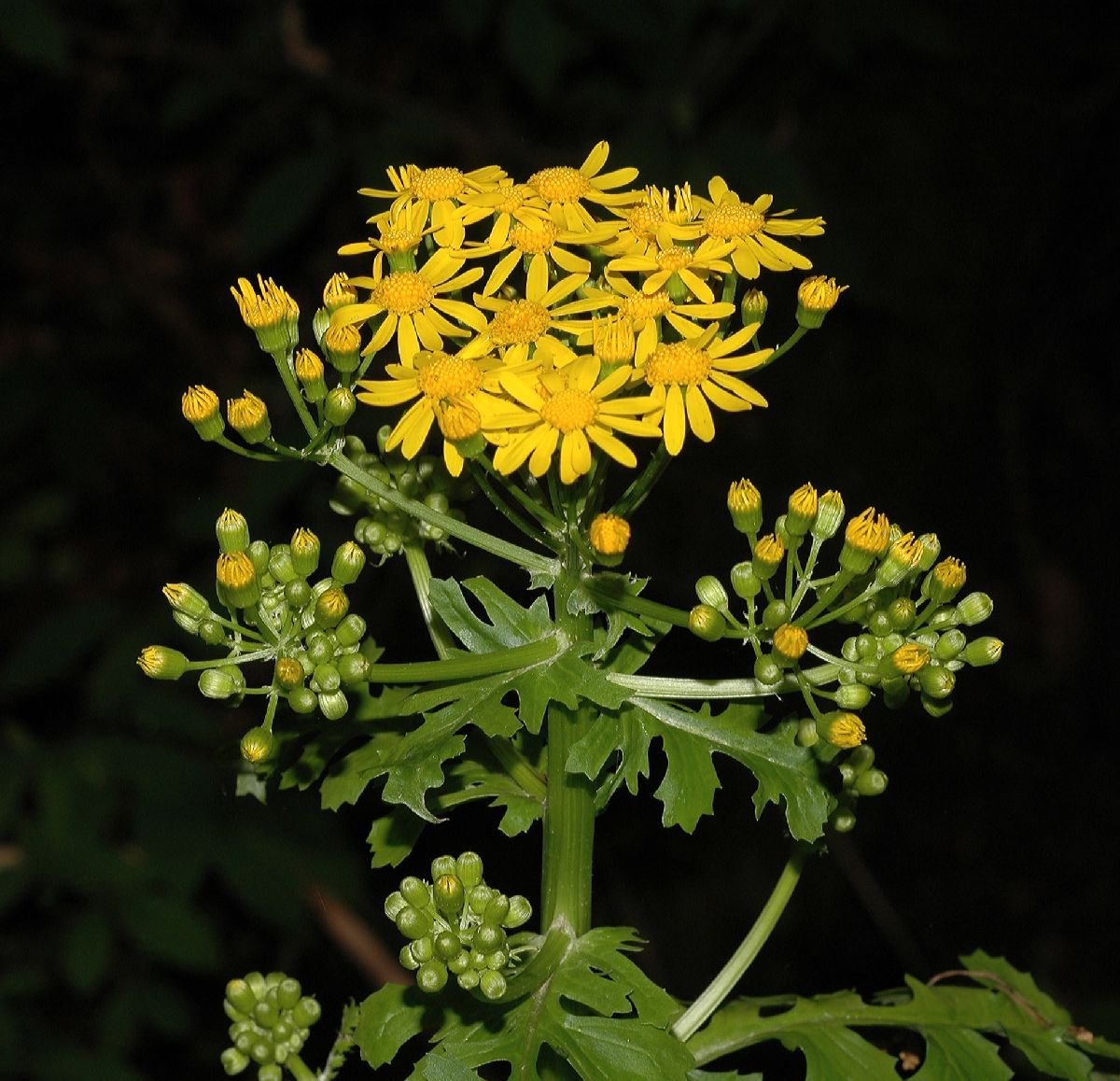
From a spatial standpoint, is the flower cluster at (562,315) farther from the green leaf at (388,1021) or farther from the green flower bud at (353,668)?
the green leaf at (388,1021)

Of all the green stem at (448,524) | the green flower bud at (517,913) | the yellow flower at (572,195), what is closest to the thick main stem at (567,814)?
the green stem at (448,524)

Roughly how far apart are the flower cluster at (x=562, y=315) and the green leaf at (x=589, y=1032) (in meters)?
0.80

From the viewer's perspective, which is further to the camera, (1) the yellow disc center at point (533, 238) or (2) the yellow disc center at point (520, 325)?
(1) the yellow disc center at point (533, 238)

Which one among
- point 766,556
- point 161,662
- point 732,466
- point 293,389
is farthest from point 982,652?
point 732,466

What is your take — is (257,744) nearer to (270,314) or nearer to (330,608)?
(330,608)

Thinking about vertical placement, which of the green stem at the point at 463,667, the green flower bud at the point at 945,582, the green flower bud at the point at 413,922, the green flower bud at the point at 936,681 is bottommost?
the green flower bud at the point at 413,922

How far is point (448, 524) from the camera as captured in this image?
6.82 feet

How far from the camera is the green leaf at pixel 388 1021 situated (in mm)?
2162

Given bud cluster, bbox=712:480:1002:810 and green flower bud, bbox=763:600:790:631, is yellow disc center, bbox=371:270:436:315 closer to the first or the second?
bud cluster, bbox=712:480:1002:810

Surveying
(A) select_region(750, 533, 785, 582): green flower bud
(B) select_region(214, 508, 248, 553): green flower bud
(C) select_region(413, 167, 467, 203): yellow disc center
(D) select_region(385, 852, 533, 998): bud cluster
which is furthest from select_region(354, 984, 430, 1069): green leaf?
(C) select_region(413, 167, 467, 203): yellow disc center

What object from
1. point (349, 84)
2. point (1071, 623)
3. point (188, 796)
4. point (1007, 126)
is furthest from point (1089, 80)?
point (188, 796)

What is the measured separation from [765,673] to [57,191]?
23.1 feet

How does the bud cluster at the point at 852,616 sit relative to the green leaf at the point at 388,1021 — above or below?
above

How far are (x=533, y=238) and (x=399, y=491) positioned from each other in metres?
0.49
